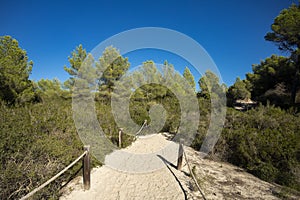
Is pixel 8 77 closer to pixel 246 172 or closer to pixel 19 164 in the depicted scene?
pixel 19 164

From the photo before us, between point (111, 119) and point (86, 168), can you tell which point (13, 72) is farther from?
point (86, 168)

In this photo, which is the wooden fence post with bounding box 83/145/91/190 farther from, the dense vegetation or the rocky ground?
the dense vegetation

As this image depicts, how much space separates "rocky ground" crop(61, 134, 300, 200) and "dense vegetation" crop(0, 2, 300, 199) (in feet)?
1.76

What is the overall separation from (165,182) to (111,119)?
4.47 metres

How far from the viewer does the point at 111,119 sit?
300 inches

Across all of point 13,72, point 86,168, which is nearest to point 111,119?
point 86,168

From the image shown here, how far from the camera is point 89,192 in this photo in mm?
3412

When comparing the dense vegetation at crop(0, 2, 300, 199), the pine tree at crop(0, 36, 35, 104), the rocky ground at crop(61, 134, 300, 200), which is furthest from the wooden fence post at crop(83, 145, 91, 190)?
the pine tree at crop(0, 36, 35, 104)

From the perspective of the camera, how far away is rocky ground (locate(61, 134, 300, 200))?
334cm

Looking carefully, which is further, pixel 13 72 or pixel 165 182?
pixel 13 72

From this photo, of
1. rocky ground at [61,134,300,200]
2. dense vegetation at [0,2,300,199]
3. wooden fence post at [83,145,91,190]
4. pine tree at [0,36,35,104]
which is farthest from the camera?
pine tree at [0,36,35,104]

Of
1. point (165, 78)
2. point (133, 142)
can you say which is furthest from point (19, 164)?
point (165, 78)

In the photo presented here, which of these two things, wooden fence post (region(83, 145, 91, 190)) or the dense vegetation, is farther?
wooden fence post (region(83, 145, 91, 190))

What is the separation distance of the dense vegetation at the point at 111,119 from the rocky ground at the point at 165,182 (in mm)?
537
